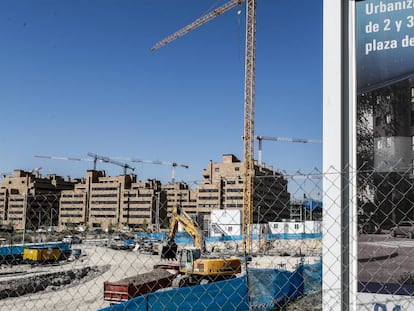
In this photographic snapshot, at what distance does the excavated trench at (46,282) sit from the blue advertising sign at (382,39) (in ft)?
63.0

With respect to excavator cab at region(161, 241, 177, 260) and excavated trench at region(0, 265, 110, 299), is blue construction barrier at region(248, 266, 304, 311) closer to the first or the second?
excavated trench at region(0, 265, 110, 299)

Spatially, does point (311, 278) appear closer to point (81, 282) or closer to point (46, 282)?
point (81, 282)

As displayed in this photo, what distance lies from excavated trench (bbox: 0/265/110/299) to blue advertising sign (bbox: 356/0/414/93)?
63.0 ft

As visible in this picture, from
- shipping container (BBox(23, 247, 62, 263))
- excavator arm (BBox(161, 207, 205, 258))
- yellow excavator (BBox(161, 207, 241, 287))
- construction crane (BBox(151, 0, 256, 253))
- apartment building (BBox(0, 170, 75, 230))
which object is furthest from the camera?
apartment building (BBox(0, 170, 75, 230))

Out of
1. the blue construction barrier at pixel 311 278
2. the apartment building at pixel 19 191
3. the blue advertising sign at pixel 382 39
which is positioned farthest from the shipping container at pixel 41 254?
the blue advertising sign at pixel 382 39

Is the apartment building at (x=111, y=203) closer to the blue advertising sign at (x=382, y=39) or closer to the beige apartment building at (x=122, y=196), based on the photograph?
the beige apartment building at (x=122, y=196)

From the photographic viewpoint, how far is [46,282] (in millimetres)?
26766

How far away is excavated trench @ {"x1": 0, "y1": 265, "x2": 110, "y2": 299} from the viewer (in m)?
22.0

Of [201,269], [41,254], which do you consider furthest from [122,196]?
[201,269]

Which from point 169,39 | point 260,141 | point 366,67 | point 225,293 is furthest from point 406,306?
point 260,141

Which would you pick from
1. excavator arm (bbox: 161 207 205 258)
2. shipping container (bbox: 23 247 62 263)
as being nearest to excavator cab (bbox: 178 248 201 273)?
excavator arm (bbox: 161 207 205 258)

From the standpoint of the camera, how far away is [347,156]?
3.42m

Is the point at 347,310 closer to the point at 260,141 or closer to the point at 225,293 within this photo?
the point at 225,293

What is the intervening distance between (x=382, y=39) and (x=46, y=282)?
88.0 feet
